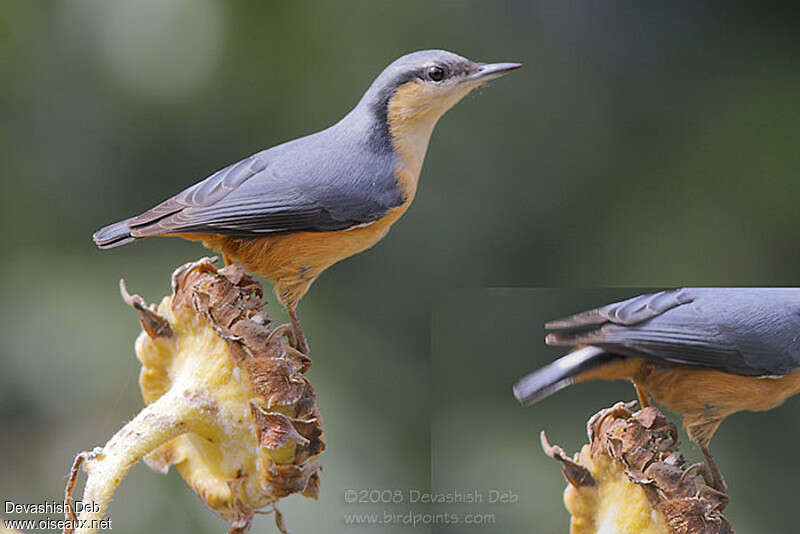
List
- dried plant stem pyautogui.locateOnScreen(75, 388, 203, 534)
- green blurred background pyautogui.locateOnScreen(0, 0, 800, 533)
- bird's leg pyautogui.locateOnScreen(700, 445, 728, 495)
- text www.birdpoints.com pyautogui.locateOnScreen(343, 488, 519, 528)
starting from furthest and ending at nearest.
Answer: green blurred background pyautogui.locateOnScreen(0, 0, 800, 533), text www.birdpoints.com pyautogui.locateOnScreen(343, 488, 519, 528), bird's leg pyautogui.locateOnScreen(700, 445, 728, 495), dried plant stem pyautogui.locateOnScreen(75, 388, 203, 534)

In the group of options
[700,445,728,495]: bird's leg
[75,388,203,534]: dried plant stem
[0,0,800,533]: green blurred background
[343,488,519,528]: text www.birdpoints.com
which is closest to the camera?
[75,388,203,534]: dried plant stem

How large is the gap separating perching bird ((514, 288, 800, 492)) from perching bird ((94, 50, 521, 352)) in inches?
11.4

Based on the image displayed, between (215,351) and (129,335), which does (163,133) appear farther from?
(215,351)

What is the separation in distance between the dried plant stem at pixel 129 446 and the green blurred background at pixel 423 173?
2.35 feet

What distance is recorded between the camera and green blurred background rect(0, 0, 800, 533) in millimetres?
1811

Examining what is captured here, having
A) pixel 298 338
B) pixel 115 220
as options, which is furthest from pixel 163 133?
pixel 298 338

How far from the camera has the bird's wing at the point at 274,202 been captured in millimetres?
1144

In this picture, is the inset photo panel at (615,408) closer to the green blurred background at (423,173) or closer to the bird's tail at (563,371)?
the bird's tail at (563,371)

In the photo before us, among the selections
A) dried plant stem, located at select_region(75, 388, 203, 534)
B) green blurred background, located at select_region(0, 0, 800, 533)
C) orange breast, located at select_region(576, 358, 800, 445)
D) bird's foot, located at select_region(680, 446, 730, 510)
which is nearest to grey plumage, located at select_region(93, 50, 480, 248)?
dried plant stem, located at select_region(75, 388, 203, 534)

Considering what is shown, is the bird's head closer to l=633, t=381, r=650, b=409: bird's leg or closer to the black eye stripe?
the black eye stripe

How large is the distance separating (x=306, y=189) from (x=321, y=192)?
0.02m

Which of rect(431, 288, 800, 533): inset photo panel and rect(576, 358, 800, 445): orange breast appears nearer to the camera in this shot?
rect(431, 288, 800, 533): inset photo panel

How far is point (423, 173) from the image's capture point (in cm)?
191

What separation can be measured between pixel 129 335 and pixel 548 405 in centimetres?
80
